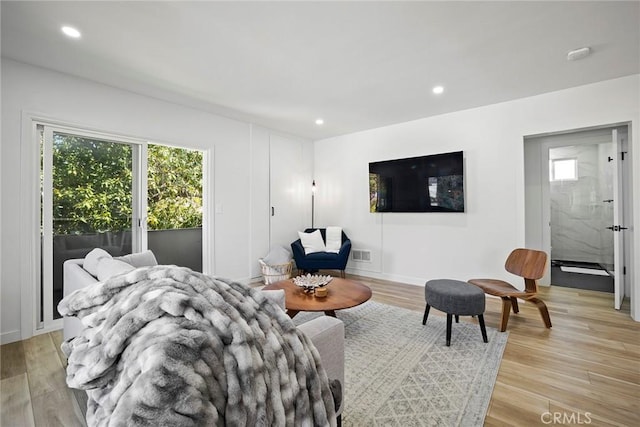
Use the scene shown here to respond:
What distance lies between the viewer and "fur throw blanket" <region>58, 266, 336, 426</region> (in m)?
0.69

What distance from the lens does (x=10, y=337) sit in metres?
2.54

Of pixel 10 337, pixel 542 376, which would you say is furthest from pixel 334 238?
pixel 10 337

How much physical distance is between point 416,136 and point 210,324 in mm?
4263

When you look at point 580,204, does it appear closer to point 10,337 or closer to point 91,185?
point 91,185

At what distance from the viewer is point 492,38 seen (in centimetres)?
228

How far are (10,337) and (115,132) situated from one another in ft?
7.19

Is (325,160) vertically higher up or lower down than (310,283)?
higher up

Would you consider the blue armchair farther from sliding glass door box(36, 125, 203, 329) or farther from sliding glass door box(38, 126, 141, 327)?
sliding glass door box(38, 126, 141, 327)

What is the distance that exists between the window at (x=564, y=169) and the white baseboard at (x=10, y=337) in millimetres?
7835

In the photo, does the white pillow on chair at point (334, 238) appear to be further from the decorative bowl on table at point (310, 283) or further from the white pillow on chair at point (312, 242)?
the decorative bowl on table at point (310, 283)

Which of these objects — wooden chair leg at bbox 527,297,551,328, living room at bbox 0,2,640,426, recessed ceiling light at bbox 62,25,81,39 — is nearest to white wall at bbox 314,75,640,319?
living room at bbox 0,2,640,426

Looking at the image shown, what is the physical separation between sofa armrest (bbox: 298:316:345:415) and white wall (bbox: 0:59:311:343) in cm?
299

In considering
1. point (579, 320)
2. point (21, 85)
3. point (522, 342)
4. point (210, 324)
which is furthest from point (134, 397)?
point (579, 320)

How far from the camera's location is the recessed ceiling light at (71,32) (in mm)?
2121
